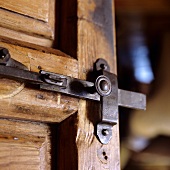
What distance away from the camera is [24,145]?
1.62 ft

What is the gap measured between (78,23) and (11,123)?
0.20 meters

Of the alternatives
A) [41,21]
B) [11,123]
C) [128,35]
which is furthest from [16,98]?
[128,35]

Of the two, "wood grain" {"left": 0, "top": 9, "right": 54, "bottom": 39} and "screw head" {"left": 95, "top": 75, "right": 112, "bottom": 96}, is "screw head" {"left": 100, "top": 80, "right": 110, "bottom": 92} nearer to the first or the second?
"screw head" {"left": 95, "top": 75, "right": 112, "bottom": 96}

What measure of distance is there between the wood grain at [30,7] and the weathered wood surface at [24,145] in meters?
0.16

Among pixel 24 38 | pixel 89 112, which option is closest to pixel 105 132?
pixel 89 112

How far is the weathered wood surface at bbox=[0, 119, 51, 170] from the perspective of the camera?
0.47 metres

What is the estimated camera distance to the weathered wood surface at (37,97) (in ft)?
1.55

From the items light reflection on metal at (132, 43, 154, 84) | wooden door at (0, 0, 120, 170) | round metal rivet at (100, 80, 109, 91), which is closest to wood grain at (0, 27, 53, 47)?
wooden door at (0, 0, 120, 170)

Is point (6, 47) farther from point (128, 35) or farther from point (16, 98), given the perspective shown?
point (128, 35)

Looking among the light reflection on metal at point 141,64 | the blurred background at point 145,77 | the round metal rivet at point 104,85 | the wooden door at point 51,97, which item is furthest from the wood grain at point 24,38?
the light reflection on metal at point 141,64

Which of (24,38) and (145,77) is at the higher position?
(145,77)

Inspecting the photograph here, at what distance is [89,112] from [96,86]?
4 centimetres

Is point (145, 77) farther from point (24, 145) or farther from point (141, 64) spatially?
point (24, 145)

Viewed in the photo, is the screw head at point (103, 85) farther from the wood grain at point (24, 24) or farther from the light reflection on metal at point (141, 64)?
the light reflection on metal at point (141, 64)
